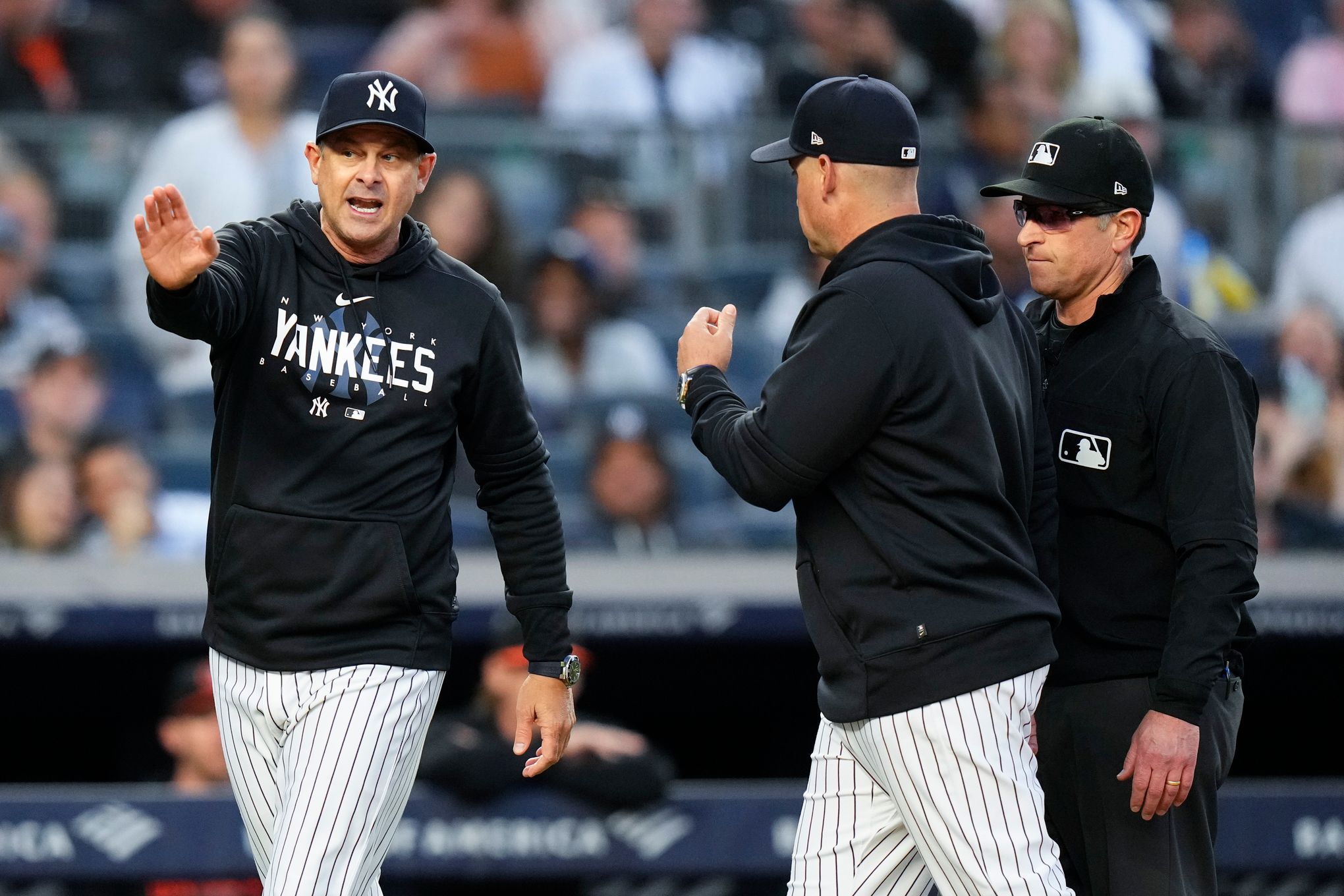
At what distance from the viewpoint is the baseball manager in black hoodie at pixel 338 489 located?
9.14ft

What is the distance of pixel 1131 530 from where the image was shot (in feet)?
9.80

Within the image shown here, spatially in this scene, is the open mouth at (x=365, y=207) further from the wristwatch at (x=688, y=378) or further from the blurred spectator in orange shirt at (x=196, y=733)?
the blurred spectator in orange shirt at (x=196, y=733)

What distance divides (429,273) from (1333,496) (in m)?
3.90

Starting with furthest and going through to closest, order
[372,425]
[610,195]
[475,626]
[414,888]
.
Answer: [610,195] → [475,626] → [414,888] → [372,425]

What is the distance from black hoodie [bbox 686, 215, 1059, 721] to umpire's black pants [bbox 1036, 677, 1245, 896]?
28cm

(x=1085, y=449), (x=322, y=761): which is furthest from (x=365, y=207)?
(x=1085, y=449)

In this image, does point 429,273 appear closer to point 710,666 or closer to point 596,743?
point 596,743

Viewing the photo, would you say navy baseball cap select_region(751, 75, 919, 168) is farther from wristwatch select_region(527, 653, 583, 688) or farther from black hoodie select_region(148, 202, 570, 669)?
wristwatch select_region(527, 653, 583, 688)

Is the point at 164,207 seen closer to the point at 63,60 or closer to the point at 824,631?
the point at 824,631

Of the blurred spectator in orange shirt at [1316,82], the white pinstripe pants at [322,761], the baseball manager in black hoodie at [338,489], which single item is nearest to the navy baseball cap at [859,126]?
the baseball manager in black hoodie at [338,489]

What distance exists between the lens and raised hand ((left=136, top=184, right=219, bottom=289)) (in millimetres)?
2545

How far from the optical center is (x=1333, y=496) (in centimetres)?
581

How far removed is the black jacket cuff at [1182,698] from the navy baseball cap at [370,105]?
59.2 inches

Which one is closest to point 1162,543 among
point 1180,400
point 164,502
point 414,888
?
point 1180,400
